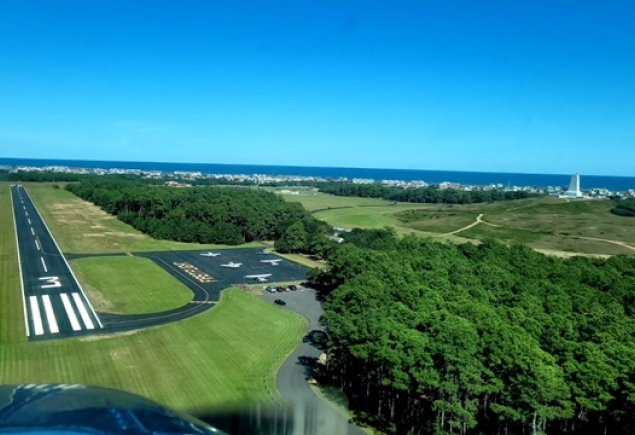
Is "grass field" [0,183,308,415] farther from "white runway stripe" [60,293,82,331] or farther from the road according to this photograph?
"white runway stripe" [60,293,82,331]

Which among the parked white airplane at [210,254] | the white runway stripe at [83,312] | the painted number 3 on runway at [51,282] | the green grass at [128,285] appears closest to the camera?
the white runway stripe at [83,312]

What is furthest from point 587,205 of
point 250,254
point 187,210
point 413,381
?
point 413,381

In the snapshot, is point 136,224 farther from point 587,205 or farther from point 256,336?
point 587,205

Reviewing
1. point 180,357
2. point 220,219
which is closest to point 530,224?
point 220,219

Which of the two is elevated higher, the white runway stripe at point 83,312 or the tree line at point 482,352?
→ the tree line at point 482,352

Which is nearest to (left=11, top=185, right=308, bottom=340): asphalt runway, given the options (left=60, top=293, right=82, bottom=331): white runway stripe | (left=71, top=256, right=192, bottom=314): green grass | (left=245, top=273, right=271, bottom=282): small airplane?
(left=60, top=293, right=82, bottom=331): white runway stripe

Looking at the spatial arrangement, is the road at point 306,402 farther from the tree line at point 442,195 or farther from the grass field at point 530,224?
the tree line at point 442,195

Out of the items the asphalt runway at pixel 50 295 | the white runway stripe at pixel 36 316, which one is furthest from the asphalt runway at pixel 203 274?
the white runway stripe at pixel 36 316
